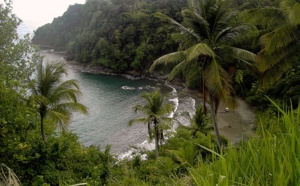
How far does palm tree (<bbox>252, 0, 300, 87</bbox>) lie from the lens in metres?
9.16

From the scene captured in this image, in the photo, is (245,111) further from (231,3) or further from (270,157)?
(270,157)

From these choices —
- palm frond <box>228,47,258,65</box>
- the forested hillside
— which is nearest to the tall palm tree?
palm frond <box>228,47,258,65</box>

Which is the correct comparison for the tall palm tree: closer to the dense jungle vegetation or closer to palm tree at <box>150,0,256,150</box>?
→ the dense jungle vegetation

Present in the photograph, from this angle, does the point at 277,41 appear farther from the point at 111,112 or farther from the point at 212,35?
the point at 111,112

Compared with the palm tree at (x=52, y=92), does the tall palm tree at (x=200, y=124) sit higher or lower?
lower

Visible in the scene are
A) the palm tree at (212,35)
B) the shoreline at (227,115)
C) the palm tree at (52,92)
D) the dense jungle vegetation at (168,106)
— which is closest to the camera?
the dense jungle vegetation at (168,106)

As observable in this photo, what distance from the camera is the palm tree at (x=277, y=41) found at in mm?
9164

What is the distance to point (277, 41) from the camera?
9.20 m

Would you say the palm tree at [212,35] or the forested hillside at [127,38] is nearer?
the palm tree at [212,35]

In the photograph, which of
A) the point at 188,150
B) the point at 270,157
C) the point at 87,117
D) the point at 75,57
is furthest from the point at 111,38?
the point at 270,157

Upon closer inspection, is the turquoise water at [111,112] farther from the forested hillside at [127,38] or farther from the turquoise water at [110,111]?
the forested hillside at [127,38]

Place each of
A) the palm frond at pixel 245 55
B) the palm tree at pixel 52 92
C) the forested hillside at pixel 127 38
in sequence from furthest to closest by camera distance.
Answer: the forested hillside at pixel 127 38 < the palm tree at pixel 52 92 < the palm frond at pixel 245 55

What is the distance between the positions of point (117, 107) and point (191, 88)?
11.7 m

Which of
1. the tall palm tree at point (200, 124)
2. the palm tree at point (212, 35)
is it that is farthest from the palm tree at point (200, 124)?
the palm tree at point (212, 35)
